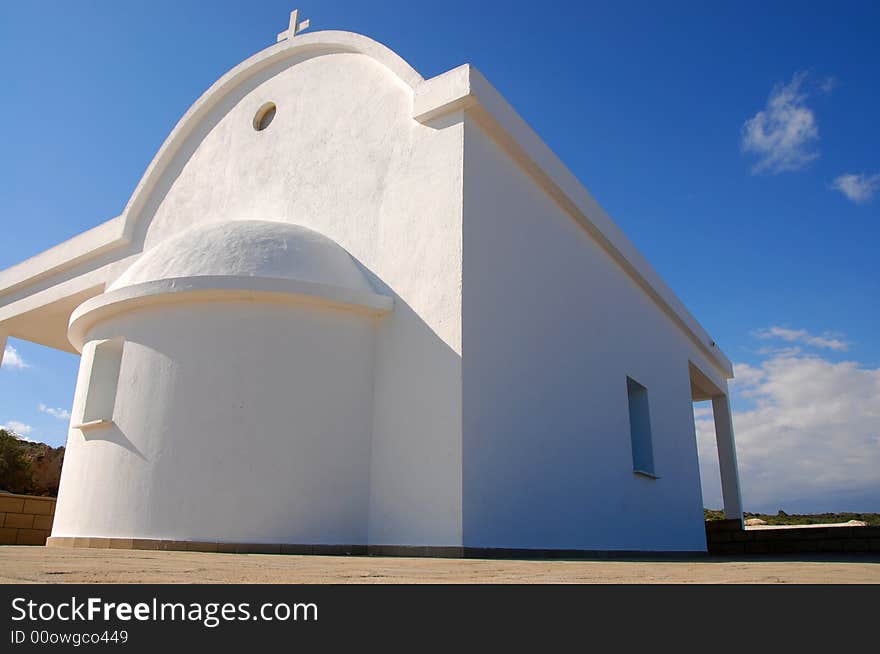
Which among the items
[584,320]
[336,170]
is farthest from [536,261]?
[336,170]

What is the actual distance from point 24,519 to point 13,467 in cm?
586

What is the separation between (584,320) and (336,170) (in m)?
3.77

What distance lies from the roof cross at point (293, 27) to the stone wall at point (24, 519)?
7.73m

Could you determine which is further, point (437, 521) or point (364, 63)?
point (364, 63)

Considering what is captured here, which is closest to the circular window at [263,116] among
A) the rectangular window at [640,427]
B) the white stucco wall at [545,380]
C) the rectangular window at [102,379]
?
the white stucco wall at [545,380]

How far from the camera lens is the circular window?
961 centimetres

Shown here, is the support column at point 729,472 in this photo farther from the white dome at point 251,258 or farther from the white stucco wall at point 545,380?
the white dome at point 251,258

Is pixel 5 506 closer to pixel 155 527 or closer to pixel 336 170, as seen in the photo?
pixel 155 527

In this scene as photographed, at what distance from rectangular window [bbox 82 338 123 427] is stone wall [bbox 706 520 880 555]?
12.1 m

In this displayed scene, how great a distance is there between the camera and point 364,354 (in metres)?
6.73

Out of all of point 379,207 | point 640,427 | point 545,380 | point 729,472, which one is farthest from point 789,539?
point 379,207

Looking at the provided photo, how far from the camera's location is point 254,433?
20.2 feet

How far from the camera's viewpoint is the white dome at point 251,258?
6.67m
